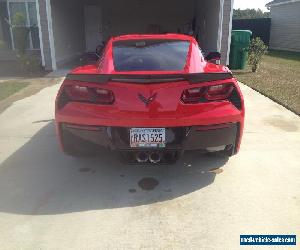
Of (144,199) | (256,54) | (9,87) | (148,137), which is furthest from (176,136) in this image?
(256,54)

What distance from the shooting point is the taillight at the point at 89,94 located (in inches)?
129

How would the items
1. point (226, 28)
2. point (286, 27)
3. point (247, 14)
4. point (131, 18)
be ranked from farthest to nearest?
point (247, 14)
point (286, 27)
point (131, 18)
point (226, 28)

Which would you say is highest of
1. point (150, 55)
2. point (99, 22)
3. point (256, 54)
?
point (150, 55)

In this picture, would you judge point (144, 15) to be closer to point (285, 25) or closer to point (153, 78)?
point (285, 25)

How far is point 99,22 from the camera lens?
19734mm

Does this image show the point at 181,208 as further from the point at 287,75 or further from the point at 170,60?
the point at 287,75

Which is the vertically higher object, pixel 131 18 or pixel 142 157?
pixel 131 18

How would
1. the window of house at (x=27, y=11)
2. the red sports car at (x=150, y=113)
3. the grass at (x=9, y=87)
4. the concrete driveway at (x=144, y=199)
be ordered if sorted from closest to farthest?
the concrete driveway at (x=144, y=199) < the red sports car at (x=150, y=113) < the grass at (x=9, y=87) < the window of house at (x=27, y=11)

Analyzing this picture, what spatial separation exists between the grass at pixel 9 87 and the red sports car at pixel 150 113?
5.19m

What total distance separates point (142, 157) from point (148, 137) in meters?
0.27

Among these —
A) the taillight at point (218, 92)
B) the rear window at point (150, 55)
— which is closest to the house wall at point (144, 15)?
the rear window at point (150, 55)

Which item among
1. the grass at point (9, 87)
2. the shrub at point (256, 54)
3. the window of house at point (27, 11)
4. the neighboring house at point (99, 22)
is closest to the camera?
the grass at point (9, 87)

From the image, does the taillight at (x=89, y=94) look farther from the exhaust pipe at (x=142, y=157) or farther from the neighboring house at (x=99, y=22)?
the neighboring house at (x=99, y=22)

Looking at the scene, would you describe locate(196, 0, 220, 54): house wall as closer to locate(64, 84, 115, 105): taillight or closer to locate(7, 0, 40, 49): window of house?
locate(7, 0, 40, 49): window of house
